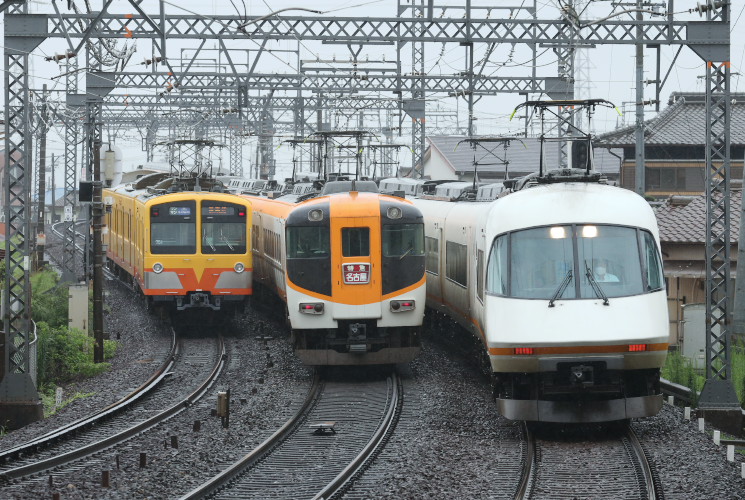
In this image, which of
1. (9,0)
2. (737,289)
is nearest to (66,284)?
(737,289)

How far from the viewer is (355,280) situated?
16422 mm

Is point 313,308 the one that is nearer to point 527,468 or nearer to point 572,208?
point 572,208

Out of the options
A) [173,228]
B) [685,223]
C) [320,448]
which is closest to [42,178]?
[173,228]

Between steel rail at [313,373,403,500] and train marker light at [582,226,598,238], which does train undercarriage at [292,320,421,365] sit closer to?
steel rail at [313,373,403,500]

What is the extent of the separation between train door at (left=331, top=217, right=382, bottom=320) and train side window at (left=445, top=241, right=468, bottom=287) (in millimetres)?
1293

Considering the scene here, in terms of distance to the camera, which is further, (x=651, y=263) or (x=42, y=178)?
(x=42, y=178)

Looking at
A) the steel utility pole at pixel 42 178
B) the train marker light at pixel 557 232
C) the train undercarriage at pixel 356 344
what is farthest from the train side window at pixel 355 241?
the steel utility pole at pixel 42 178

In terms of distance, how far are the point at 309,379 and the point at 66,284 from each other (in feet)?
46.7

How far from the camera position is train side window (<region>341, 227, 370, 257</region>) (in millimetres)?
16500

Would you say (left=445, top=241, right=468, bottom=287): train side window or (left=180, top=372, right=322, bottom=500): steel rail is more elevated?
(left=445, top=241, right=468, bottom=287): train side window

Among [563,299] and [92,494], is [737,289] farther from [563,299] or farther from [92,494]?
[92,494]

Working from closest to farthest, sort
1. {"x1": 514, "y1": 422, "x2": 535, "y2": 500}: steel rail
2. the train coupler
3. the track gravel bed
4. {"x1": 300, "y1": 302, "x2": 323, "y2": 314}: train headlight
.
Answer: {"x1": 514, "y1": 422, "x2": 535, "y2": 500}: steel rail
the track gravel bed
{"x1": 300, "y1": 302, "x2": 323, "y2": 314}: train headlight
the train coupler

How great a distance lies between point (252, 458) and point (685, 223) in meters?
14.2

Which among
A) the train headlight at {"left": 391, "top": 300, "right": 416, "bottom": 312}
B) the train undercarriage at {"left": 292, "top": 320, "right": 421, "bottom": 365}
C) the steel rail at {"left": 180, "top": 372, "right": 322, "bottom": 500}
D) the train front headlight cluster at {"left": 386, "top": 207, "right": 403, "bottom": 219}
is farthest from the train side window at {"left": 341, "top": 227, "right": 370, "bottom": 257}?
the steel rail at {"left": 180, "top": 372, "right": 322, "bottom": 500}
